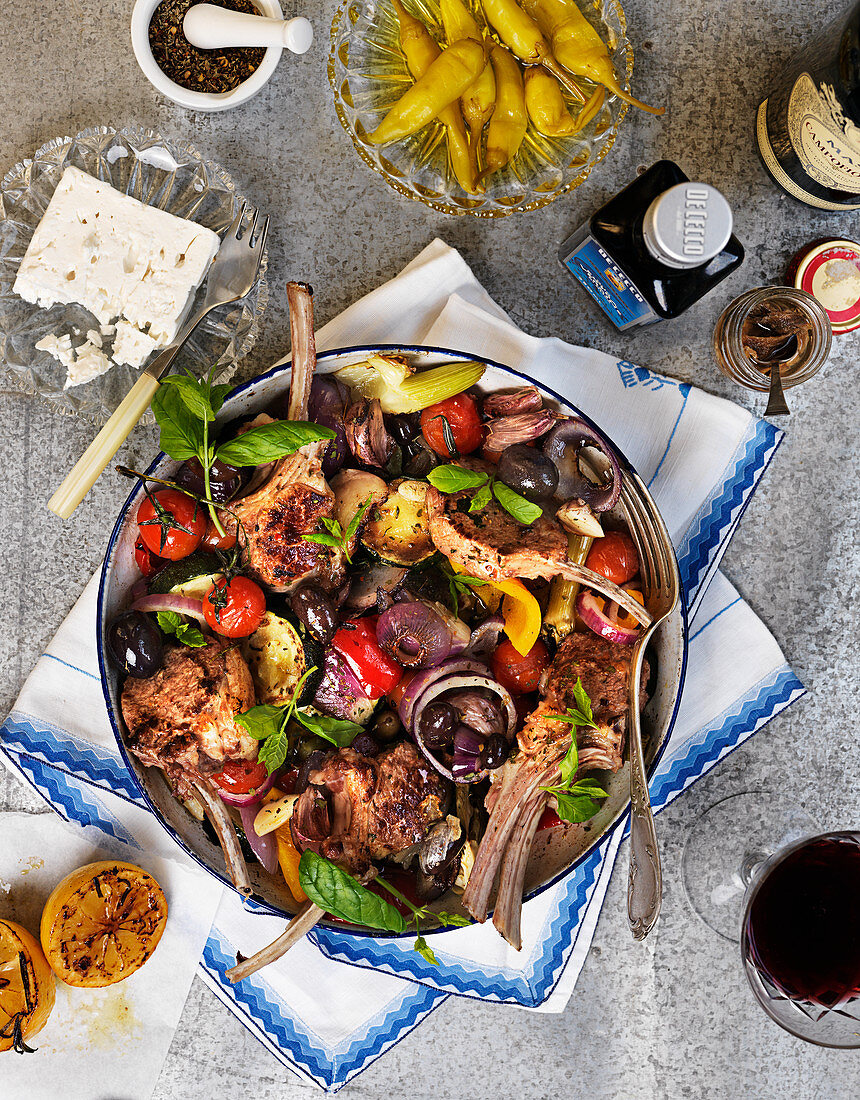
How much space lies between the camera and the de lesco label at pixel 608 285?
1.62m

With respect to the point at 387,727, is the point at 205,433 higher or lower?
higher

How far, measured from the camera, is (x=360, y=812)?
4.62 ft

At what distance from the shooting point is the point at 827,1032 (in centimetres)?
159

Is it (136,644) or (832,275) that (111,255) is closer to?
(136,644)

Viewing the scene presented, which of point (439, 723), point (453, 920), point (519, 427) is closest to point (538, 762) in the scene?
point (439, 723)

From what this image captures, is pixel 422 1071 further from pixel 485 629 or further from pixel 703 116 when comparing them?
pixel 703 116

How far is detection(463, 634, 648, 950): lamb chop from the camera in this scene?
139 centimetres

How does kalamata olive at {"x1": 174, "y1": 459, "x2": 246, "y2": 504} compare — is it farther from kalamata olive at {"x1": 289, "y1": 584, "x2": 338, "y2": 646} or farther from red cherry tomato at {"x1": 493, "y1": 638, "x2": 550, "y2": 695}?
red cherry tomato at {"x1": 493, "y1": 638, "x2": 550, "y2": 695}

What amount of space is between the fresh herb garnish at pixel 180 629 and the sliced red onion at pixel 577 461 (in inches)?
25.9

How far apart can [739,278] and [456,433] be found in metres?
0.79

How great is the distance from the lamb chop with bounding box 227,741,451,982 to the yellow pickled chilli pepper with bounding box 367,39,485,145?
1.15 m

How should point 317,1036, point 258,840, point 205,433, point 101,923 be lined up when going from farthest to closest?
1. point 317,1036
2. point 101,923
3. point 258,840
4. point 205,433

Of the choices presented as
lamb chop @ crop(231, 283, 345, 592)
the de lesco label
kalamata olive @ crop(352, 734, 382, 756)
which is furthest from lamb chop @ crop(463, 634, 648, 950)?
the de lesco label

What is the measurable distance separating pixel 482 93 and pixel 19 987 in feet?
6.40
